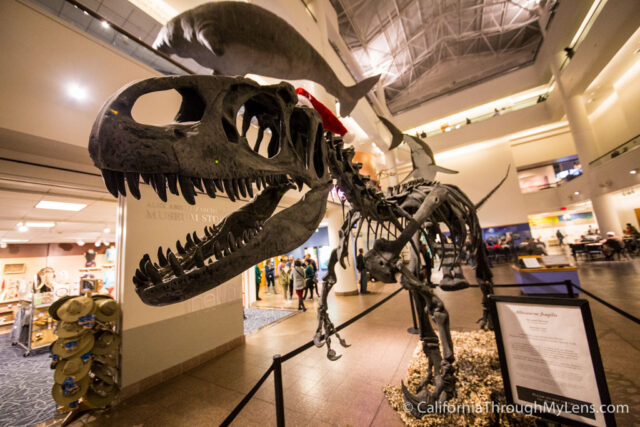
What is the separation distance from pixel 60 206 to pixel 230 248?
6.40m

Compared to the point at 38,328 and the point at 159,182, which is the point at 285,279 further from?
the point at 159,182

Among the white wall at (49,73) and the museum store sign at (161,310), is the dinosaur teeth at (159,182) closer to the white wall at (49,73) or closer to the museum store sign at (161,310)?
the white wall at (49,73)

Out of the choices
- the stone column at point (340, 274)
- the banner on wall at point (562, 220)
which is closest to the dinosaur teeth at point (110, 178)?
the stone column at point (340, 274)

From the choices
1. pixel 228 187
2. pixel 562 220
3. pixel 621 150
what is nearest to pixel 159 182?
pixel 228 187

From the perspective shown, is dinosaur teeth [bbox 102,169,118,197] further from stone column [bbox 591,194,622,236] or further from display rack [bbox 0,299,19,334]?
stone column [bbox 591,194,622,236]

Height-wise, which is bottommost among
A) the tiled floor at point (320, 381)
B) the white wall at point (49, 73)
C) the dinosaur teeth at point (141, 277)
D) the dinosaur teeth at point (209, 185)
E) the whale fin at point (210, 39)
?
the tiled floor at point (320, 381)

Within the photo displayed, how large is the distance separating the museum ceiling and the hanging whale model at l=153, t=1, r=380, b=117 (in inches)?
473

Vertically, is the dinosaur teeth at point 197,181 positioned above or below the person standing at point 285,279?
above

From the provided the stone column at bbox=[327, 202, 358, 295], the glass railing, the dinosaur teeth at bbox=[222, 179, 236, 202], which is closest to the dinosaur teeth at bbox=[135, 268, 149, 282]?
the dinosaur teeth at bbox=[222, 179, 236, 202]

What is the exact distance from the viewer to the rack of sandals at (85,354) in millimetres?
2768

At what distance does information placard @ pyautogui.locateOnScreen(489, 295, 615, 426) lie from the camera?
1375 millimetres

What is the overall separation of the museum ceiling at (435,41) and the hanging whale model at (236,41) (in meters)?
12.0

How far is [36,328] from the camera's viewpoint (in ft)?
17.4

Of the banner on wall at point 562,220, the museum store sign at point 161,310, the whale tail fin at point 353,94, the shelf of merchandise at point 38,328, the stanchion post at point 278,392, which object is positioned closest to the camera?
the stanchion post at point 278,392
